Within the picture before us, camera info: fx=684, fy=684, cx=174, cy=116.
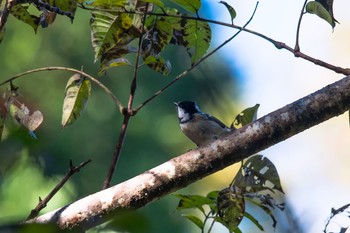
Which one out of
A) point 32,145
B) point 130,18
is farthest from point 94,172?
point 32,145

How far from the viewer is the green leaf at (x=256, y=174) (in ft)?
3.79

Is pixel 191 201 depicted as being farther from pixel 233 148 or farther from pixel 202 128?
pixel 202 128

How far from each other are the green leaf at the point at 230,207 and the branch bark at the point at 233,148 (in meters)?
0.06

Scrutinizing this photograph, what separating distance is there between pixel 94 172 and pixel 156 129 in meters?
0.49

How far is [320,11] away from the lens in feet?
3.92

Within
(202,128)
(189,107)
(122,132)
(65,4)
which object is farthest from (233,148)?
(189,107)

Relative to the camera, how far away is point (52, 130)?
3.65 m

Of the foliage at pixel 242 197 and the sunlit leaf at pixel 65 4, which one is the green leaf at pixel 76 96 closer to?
the sunlit leaf at pixel 65 4

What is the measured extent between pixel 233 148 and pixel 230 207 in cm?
10

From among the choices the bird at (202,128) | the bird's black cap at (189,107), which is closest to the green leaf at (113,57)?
the bird at (202,128)

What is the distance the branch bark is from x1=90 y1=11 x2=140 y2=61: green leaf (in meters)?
0.25

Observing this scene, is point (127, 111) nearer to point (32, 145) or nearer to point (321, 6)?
point (321, 6)

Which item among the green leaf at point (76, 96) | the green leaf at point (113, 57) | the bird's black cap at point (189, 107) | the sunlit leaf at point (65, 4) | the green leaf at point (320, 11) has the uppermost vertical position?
the bird's black cap at point (189, 107)

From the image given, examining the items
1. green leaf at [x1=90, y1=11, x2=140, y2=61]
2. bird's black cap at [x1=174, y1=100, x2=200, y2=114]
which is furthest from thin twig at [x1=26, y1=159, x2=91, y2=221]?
bird's black cap at [x1=174, y1=100, x2=200, y2=114]
